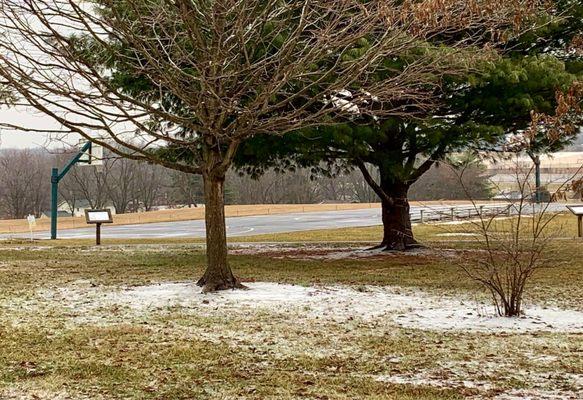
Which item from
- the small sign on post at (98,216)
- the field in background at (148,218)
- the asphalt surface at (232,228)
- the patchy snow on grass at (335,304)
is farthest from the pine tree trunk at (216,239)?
the field in background at (148,218)

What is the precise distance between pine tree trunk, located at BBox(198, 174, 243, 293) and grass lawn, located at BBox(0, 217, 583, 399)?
31.1 inches

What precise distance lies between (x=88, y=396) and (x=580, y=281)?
9.03 m

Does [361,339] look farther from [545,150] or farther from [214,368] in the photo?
[545,150]

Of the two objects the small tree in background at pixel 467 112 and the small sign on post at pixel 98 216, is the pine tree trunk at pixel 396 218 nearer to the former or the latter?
the small tree in background at pixel 467 112

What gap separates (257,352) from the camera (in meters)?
5.95

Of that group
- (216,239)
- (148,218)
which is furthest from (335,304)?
(148,218)

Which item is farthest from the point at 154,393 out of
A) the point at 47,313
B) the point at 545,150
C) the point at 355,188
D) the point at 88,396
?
the point at 355,188

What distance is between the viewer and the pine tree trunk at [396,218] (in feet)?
55.4

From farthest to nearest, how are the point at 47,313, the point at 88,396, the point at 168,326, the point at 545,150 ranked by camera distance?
the point at 545,150 → the point at 47,313 → the point at 168,326 → the point at 88,396

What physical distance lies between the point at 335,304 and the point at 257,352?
2.82 meters

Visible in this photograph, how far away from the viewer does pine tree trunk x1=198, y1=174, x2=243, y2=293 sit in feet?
31.9

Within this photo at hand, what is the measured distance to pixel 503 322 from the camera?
7.39 m

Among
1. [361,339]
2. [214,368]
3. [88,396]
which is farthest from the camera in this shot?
[361,339]

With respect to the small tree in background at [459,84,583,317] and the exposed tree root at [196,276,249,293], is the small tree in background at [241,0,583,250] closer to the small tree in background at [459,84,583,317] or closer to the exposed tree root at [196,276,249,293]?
the small tree in background at [459,84,583,317]
